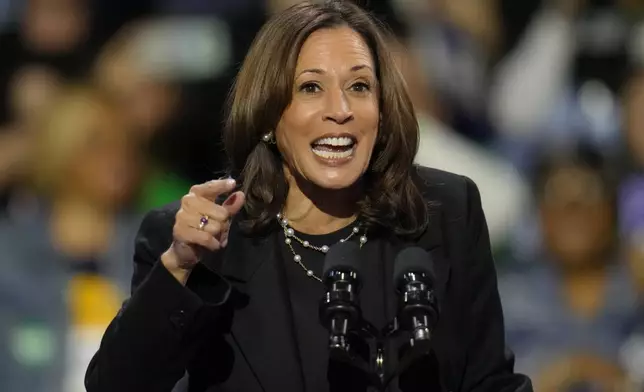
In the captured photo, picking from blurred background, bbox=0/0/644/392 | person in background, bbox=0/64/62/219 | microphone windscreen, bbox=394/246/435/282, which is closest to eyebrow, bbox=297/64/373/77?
microphone windscreen, bbox=394/246/435/282

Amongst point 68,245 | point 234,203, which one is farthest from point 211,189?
point 68,245

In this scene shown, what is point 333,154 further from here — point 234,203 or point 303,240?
point 234,203

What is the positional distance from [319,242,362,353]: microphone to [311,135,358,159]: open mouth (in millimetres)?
401

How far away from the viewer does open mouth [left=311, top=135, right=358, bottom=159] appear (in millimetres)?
2012

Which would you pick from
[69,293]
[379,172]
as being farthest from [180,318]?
[69,293]

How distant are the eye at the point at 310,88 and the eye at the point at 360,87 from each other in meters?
0.07

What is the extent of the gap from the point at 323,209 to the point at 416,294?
0.60 metres

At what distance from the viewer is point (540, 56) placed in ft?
13.4

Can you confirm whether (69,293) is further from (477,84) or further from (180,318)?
(180,318)

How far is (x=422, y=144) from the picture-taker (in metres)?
4.00

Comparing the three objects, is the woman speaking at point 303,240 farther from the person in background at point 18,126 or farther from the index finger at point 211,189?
the person in background at point 18,126

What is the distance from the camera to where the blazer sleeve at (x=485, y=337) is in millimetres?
1931

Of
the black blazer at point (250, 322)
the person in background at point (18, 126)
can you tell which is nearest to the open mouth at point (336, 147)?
the black blazer at point (250, 322)

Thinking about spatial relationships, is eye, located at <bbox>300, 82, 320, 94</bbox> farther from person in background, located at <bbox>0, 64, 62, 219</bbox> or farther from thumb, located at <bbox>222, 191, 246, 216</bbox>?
person in background, located at <bbox>0, 64, 62, 219</bbox>
